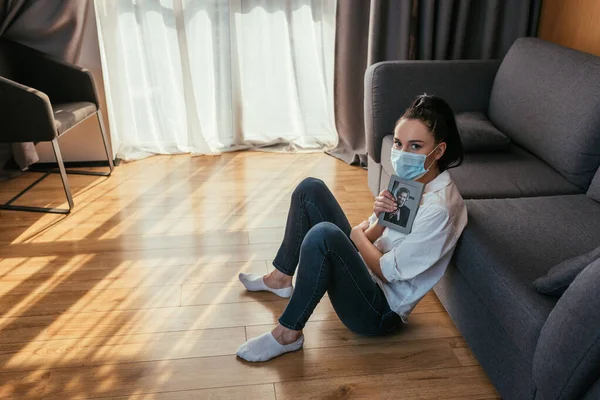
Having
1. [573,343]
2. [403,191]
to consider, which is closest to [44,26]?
[403,191]

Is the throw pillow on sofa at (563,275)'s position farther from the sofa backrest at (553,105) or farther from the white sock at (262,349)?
the sofa backrest at (553,105)

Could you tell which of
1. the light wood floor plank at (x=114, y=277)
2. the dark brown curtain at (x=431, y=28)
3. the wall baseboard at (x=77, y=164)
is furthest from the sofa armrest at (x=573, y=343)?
the wall baseboard at (x=77, y=164)

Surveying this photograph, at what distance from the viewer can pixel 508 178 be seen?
7.73 feet

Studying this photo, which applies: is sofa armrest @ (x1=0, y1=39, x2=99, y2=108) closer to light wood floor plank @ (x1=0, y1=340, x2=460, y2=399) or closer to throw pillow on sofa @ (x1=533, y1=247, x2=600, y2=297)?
light wood floor plank @ (x1=0, y1=340, x2=460, y2=399)

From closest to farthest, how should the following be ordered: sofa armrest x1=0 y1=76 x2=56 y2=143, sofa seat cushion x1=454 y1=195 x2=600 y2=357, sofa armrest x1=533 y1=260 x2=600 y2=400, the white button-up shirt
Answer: sofa armrest x1=533 y1=260 x2=600 y2=400
sofa seat cushion x1=454 y1=195 x2=600 y2=357
the white button-up shirt
sofa armrest x1=0 y1=76 x2=56 y2=143

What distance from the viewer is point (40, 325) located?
2045 millimetres

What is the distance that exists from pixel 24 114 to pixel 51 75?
542 mm

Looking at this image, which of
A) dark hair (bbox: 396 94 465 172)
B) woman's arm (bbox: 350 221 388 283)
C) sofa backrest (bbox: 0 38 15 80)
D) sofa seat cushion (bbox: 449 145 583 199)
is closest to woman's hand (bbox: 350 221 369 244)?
woman's arm (bbox: 350 221 388 283)

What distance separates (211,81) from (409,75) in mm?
1367

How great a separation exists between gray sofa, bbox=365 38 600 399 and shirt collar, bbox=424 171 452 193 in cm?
24

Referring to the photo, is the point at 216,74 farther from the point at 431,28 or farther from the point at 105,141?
the point at 431,28

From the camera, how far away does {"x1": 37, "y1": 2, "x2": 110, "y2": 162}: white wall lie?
3373 mm

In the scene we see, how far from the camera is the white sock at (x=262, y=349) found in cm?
188

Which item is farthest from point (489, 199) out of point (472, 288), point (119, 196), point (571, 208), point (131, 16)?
point (131, 16)
